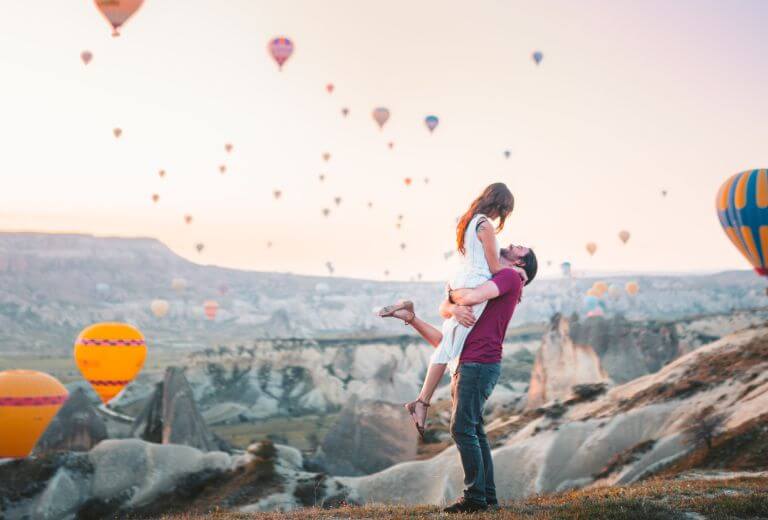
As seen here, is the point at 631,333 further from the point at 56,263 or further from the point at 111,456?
the point at 56,263

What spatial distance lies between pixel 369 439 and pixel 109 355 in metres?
13.3

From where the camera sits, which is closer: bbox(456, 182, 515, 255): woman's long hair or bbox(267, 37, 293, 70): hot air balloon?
bbox(456, 182, 515, 255): woman's long hair

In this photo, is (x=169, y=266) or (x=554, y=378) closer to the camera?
(x=554, y=378)

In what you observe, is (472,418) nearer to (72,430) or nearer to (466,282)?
(466,282)

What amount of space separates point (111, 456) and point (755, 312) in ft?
183

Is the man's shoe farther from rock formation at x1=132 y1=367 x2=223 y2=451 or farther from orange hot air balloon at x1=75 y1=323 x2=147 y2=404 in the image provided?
orange hot air balloon at x1=75 y1=323 x2=147 y2=404

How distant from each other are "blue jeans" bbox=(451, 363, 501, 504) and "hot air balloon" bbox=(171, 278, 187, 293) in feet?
568

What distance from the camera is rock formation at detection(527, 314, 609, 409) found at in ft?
160

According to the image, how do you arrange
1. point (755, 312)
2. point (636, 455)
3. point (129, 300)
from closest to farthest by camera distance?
point (636, 455) < point (755, 312) < point (129, 300)

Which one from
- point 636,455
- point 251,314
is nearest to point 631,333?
point 636,455

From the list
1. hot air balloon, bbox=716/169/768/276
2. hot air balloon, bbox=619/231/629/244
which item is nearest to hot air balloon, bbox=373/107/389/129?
hot air balloon, bbox=716/169/768/276

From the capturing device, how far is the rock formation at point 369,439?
35.3 m

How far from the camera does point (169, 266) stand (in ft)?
647

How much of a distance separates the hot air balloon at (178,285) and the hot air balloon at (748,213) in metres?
153
